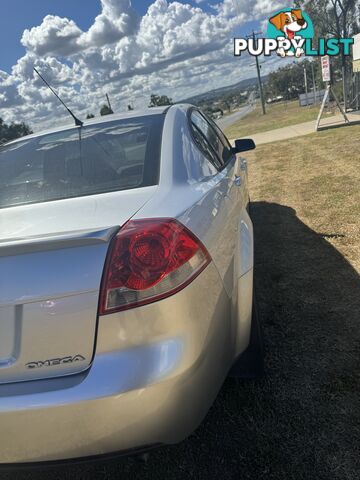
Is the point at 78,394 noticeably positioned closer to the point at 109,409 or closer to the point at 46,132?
the point at 109,409

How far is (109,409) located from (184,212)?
763 millimetres

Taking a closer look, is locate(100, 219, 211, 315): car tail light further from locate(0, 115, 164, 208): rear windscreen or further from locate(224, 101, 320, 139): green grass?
locate(224, 101, 320, 139): green grass

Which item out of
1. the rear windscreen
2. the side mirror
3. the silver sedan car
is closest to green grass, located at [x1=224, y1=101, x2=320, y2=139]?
the side mirror

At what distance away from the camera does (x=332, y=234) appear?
452cm

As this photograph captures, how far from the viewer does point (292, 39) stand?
28047 mm

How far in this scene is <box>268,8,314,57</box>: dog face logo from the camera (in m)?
26.6

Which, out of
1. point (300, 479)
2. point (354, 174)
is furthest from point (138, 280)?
point (354, 174)

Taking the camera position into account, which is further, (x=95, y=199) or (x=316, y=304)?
(x=316, y=304)

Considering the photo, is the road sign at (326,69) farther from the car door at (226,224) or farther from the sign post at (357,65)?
the car door at (226,224)

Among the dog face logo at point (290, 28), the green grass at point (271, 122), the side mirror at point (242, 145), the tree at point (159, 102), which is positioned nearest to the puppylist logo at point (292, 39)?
the dog face logo at point (290, 28)

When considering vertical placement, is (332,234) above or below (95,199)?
below

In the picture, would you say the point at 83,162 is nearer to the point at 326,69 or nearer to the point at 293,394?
the point at 293,394

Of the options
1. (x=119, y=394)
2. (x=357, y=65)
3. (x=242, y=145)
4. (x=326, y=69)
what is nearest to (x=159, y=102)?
(x=326, y=69)

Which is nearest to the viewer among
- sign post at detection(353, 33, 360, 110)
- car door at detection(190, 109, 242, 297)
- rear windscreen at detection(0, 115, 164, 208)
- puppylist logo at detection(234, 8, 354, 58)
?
car door at detection(190, 109, 242, 297)
